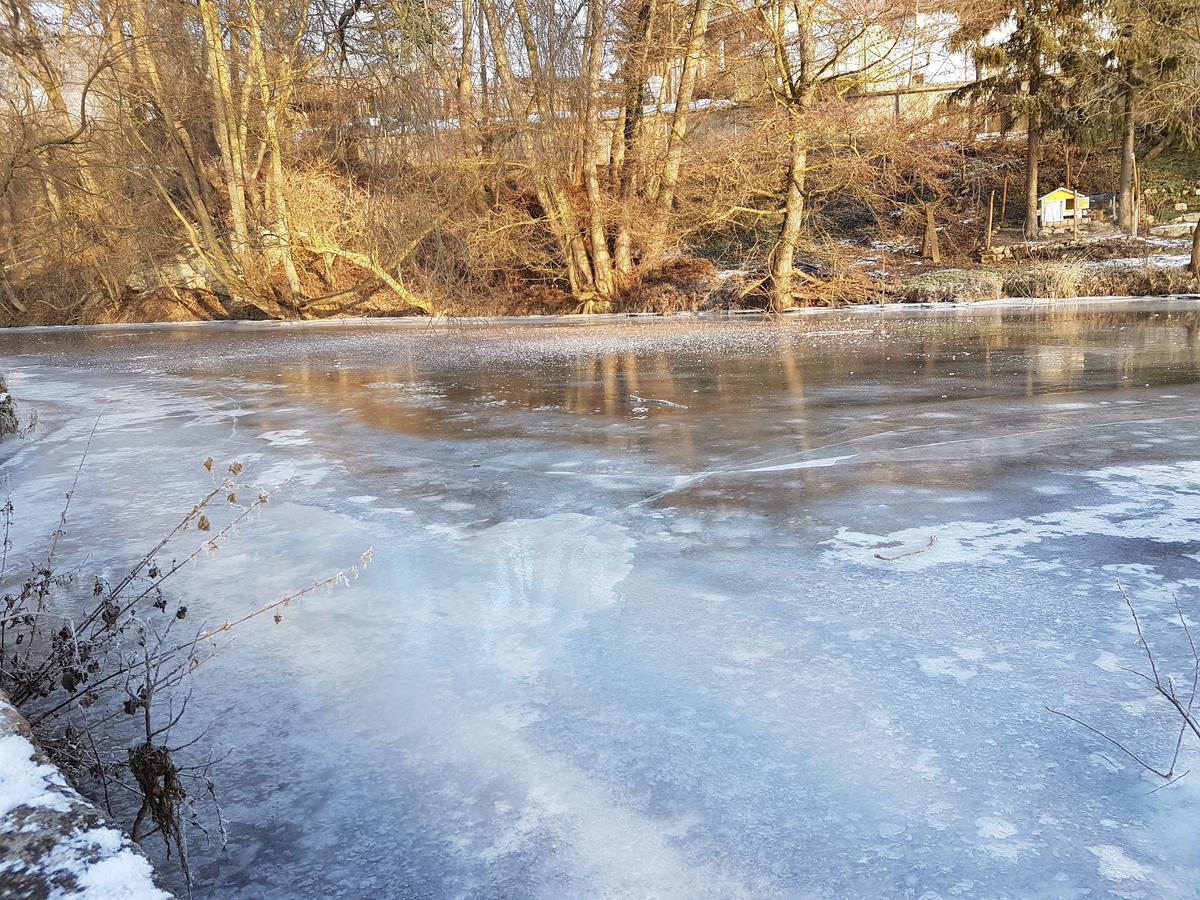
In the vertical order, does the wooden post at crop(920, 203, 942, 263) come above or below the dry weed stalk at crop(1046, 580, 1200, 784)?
above

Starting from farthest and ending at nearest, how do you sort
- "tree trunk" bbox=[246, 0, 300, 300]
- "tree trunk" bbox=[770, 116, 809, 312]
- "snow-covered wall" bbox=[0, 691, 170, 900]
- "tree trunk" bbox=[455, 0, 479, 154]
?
"tree trunk" bbox=[455, 0, 479, 154] → "tree trunk" bbox=[246, 0, 300, 300] → "tree trunk" bbox=[770, 116, 809, 312] → "snow-covered wall" bbox=[0, 691, 170, 900]

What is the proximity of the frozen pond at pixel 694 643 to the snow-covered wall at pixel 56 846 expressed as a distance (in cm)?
42

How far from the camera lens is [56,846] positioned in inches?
66.2

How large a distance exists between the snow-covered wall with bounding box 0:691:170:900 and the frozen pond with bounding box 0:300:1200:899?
42 centimetres

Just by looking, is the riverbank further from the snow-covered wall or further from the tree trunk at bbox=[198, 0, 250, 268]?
the snow-covered wall

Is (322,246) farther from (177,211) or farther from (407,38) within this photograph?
(407,38)

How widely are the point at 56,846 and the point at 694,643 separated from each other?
200cm

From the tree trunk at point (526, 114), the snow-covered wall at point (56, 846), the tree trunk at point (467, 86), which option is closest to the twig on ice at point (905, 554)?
the snow-covered wall at point (56, 846)

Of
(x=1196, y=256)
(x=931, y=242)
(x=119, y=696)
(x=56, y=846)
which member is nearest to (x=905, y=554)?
(x=119, y=696)

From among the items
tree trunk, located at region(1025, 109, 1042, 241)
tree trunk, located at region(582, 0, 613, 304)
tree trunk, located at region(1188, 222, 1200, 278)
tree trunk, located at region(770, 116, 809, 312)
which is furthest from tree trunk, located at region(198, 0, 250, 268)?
tree trunk, located at region(1188, 222, 1200, 278)

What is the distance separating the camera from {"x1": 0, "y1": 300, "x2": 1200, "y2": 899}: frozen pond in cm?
213

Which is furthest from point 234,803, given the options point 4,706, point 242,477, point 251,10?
point 251,10

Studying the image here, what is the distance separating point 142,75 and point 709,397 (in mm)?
19116

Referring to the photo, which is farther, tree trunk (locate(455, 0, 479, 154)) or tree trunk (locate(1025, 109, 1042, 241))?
tree trunk (locate(1025, 109, 1042, 241))
